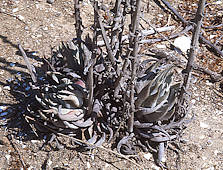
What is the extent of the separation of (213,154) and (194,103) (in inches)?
20.1

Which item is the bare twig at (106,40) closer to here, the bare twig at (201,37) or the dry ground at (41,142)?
the dry ground at (41,142)

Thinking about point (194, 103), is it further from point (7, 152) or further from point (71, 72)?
point (7, 152)

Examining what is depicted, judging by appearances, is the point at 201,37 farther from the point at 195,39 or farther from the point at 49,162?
the point at 49,162

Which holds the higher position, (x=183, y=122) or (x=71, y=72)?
(x=71, y=72)

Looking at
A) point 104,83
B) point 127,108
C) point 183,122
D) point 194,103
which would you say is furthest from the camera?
point 194,103

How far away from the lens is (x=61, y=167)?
2498 millimetres

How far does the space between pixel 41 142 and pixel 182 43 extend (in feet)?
5.70

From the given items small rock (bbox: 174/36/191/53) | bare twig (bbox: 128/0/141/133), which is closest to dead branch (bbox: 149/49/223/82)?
small rock (bbox: 174/36/191/53)

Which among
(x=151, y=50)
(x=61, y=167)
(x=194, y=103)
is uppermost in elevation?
(x=151, y=50)

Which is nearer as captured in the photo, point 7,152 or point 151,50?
point 7,152

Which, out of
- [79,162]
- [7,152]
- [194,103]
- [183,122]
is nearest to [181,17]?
[194,103]

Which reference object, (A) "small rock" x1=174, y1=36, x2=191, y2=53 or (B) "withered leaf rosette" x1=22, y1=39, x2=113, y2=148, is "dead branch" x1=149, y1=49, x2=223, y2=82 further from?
(B) "withered leaf rosette" x1=22, y1=39, x2=113, y2=148

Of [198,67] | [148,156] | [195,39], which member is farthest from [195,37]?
[198,67]

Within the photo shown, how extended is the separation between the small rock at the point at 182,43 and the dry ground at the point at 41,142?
Result: 0.38 m
